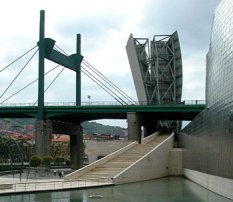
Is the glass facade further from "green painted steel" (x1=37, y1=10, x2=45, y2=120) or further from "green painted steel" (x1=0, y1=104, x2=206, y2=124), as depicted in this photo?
"green painted steel" (x1=37, y1=10, x2=45, y2=120)

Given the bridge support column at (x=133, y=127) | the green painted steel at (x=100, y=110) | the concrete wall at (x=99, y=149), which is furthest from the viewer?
the green painted steel at (x=100, y=110)

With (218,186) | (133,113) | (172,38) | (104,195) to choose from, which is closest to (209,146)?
(218,186)

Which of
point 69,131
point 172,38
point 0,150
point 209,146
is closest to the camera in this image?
point 209,146

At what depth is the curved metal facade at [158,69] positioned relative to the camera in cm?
9425

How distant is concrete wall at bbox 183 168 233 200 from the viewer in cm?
3312

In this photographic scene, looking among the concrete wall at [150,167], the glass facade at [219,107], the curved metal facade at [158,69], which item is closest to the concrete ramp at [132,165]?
the concrete wall at [150,167]

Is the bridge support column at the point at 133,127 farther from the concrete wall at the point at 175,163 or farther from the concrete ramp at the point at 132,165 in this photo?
the concrete wall at the point at 175,163

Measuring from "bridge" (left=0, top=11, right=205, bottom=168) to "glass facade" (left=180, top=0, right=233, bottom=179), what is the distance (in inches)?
1031

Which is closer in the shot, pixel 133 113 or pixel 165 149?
pixel 165 149

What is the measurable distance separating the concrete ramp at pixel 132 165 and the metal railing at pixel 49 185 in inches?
44.4

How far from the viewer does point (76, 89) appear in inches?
3314

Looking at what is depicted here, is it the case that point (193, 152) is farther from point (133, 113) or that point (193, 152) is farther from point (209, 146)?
point (133, 113)

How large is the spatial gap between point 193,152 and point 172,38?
1740 inches

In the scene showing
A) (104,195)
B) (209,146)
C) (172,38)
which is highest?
(172,38)
